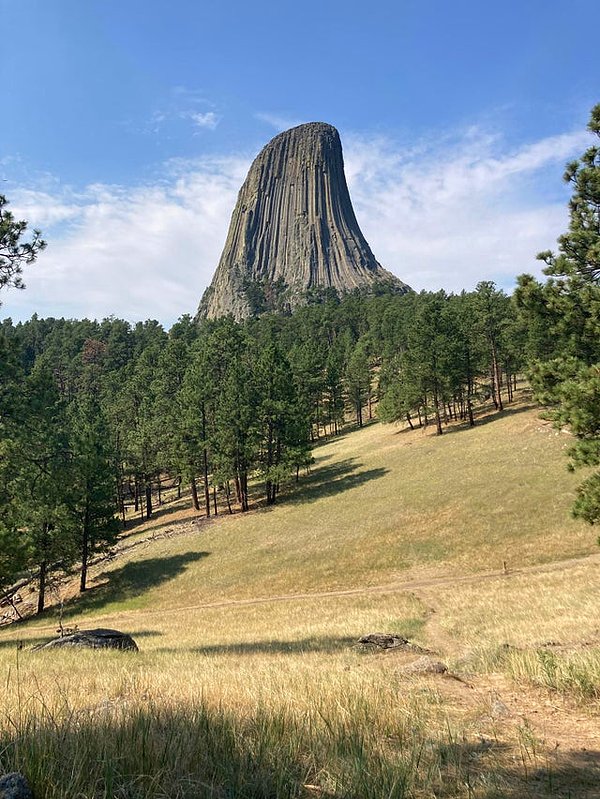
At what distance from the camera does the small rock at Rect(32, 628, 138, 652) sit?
53.0 ft

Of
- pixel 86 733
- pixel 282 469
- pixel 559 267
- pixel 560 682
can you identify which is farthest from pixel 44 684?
pixel 282 469

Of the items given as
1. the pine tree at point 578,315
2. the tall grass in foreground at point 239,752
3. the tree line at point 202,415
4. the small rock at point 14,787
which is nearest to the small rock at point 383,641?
the pine tree at point 578,315

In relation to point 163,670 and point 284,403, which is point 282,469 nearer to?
point 284,403

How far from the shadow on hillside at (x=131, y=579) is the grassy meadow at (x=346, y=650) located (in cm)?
23

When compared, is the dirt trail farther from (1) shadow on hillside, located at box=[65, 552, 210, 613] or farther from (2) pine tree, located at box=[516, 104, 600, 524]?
(2) pine tree, located at box=[516, 104, 600, 524]

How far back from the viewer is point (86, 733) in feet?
14.0

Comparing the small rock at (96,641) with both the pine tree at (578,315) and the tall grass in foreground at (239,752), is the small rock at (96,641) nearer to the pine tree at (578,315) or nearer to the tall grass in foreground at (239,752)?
the tall grass in foreground at (239,752)

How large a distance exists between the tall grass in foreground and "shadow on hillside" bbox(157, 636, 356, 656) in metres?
9.52

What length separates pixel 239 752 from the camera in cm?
422

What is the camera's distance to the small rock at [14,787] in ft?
10.5

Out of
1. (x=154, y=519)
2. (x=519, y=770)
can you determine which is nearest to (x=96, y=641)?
(x=519, y=770)

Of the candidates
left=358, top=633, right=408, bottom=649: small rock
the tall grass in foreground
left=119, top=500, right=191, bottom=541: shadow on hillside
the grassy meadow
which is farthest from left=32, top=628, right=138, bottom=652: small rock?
left=119, top=500, right=191, bottom=541: shadow on hillside

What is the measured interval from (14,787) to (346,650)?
1109 cm

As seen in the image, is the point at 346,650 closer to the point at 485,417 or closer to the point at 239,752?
the point at 239,752
